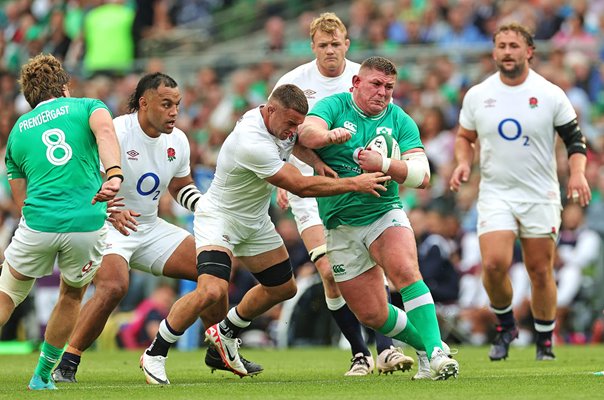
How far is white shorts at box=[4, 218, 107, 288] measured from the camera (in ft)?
31.0

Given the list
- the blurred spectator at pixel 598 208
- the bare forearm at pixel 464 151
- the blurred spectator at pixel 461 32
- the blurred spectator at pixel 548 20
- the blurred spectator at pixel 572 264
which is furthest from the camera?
the blurred spectator at pixel 461 32

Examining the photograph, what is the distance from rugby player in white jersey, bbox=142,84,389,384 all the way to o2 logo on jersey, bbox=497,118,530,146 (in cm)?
303

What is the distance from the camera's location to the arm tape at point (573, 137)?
40.7 ft

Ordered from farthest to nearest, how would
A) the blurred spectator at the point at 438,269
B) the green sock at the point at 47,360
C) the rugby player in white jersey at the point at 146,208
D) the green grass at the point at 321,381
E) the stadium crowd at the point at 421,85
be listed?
the stadium crowd at the point at 421,85 < the blurred spectator at the point at 438,269 < the rugby player in white jersey at the point at 146,208 < the green sock at the point at 47,360 < the green grass at the point at 321,381

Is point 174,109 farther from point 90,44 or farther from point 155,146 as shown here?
point 90,44

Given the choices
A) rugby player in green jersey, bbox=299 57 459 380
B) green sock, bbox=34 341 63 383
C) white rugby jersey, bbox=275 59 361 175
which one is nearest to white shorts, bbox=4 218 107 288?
green sock, bbox=34 341 63 383

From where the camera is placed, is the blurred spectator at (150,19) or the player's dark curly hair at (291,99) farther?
the blurred spectator at (150,19)

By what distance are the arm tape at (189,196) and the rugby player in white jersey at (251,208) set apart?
1.22 feet

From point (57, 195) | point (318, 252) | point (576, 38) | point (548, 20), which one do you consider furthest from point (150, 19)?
point (57, 195)

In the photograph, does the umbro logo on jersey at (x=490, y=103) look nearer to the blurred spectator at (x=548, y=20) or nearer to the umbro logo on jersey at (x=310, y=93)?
the umbro logo on jersey at (x=310, y=93)

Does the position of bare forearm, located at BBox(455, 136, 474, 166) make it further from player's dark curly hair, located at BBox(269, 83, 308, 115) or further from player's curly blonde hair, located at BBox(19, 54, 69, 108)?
player's curly blonde hair, located at BBox(19, 54, 69, 108)

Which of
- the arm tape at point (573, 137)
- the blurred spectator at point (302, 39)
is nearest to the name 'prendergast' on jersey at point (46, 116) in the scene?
the arm tape at point (573, 137)

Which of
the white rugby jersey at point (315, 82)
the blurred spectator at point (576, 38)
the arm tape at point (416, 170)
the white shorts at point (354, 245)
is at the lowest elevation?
the white shorts at point (354, 245)

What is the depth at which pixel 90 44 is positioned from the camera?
945 inches
